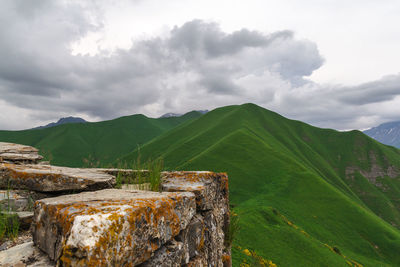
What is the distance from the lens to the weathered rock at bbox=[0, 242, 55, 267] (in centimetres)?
326

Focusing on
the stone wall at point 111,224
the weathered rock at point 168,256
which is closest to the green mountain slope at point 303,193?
the stone wall at point 111,224

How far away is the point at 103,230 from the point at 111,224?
0.46 feet

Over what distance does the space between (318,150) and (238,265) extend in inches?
6261

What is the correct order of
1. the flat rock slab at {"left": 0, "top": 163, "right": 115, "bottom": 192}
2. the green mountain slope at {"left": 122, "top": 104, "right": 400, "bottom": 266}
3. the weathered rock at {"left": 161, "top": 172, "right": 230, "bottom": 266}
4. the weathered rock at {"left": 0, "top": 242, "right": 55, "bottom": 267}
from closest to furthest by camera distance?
1. the weathered rock at {"left": 0, "top": 242, "right": 55, "bottom": 267}
2. the flat rock slab at {"left": 0, "top": 163, "right": 115, "bottom": 192}
3. the weathered rock at {"left": 161, "top": 172, "right": 230, "bottom": 266}
4. the green mountain slope at {"left": 122, "top": 104, "right": 400, "bottom": 266}

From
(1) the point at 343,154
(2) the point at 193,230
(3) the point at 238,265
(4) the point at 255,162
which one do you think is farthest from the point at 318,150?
(2) the point at 193,230

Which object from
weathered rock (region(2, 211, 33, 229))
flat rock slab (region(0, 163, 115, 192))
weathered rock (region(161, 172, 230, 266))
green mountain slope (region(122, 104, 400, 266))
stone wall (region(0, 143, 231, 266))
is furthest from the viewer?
green mountain slope (region(122, 104, 400, 266))

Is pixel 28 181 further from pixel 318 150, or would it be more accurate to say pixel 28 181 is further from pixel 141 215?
pixel 318 150

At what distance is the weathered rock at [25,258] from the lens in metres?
3.26

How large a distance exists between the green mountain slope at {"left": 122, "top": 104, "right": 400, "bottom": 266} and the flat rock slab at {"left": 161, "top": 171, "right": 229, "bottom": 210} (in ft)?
37.2

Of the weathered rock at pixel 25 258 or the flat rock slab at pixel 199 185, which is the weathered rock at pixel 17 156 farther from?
the flat rock slab at pixel 199 185

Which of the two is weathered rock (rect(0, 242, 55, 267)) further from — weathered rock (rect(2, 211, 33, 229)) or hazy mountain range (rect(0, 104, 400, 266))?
hazy mountain range (rect(0, 104, 400, 266))

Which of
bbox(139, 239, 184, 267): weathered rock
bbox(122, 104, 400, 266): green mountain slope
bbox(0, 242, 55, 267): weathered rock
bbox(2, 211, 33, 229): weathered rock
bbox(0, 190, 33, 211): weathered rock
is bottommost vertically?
bbox(122, 104, 400, 266): green mountain slope

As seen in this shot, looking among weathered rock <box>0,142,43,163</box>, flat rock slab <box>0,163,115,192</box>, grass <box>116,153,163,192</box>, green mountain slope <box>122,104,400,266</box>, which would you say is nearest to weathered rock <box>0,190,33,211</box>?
flat rock slab <box>0,163,115,192</box>

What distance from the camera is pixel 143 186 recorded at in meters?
6.57
